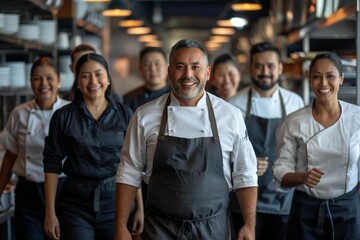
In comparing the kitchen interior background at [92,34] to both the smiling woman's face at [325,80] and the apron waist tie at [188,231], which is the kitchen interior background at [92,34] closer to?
the smiling woman's face at [325,80]

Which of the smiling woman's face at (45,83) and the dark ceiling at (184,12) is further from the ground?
the dark ceiling at (184,12)

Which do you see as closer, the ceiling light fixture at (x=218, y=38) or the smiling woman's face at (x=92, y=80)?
the smiling woman's face at (x=92, y=80)

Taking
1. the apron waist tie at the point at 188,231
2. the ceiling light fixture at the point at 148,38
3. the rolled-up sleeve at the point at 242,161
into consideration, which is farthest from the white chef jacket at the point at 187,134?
the ceiling light fixture at the point at 148,38

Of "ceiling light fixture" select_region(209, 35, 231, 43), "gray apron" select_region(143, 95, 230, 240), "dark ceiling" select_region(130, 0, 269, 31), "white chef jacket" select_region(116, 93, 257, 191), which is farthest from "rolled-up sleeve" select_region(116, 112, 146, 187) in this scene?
"ceiling light fixture" select_region(209, 35, 231, 43)

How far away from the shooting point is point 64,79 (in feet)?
24.2

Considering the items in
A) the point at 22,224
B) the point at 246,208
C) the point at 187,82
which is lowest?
the point at 22,224

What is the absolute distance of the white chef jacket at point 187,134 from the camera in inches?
129

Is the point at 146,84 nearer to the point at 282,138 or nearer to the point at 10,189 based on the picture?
the point at 10,189

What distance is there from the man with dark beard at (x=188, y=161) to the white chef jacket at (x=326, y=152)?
52 centimetres

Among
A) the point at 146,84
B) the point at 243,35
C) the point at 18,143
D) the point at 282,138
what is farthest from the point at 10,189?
the point at 243,35

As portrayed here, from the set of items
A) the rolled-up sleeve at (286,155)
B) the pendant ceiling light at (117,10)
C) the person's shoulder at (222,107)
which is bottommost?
the rolled-up sleeve at (286,155)

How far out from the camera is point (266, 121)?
4.73 metres

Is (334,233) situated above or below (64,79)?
below

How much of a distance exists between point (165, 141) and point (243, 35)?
17217 millimetres
